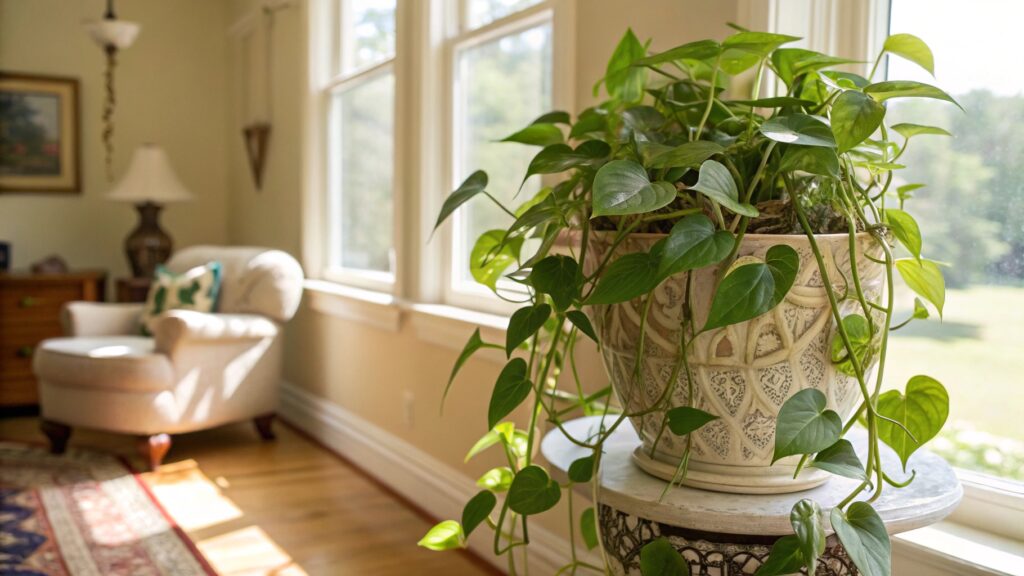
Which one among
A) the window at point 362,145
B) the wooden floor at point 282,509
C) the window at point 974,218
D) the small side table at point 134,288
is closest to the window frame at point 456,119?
the window at point 362,145

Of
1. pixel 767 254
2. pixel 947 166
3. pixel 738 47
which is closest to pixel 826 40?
pixel 947 166

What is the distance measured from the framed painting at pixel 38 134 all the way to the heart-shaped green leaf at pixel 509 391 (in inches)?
183

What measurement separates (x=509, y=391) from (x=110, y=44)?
433 centimetres

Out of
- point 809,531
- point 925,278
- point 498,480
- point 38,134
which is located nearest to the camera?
point 809,531

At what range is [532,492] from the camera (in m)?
1.20

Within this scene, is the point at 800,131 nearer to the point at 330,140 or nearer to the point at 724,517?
the point at 724,517

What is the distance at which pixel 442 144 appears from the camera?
3121 millimetres

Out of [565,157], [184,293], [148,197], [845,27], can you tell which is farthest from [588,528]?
[148,197]

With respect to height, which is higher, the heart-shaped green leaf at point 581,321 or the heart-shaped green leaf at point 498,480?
the heart-shaped green leaf at point 581,321

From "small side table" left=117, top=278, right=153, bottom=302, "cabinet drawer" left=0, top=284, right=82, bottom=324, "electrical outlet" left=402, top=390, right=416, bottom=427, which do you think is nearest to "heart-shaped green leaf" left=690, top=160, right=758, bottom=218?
"electrical outlet" left=402, top=390, right=416, bottom=427

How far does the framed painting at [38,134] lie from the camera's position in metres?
4.90

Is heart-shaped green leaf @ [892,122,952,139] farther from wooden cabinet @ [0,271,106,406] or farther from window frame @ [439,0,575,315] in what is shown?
wooden cabinet @ [0,271,106,406]

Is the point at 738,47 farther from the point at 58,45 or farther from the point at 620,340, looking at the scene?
the point at 58,45

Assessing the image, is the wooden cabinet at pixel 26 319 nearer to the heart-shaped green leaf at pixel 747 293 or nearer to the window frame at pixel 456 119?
the window frame at pixel 456 119
